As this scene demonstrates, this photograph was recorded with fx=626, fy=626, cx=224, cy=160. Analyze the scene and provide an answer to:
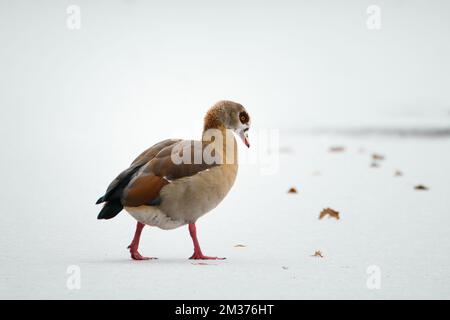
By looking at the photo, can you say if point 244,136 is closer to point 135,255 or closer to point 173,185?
point 173,185

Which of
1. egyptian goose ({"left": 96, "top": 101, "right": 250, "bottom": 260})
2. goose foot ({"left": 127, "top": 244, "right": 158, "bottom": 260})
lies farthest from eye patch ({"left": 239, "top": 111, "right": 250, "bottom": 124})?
goose foot ({"left": 127, "top": 244, "right": 158, "bottom": 260})

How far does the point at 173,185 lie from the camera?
4977mm

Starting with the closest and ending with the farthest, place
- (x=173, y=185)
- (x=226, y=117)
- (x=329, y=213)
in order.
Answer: (x=173, y=185)
(x=226, y=117)
(x=329, y=213)

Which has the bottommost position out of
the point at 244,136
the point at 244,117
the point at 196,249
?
the point at 196,249

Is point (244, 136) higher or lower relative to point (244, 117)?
lower

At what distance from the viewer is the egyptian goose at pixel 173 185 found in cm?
495

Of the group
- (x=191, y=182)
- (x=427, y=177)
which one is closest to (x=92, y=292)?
(x=191, y=182)

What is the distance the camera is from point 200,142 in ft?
17.6

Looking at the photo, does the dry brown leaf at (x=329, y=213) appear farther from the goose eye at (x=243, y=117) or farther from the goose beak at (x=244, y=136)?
the goose eye at (x=243, y=117)

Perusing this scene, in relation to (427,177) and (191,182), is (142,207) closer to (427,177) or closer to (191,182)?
(191,182)

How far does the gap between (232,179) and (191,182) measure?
427 mm

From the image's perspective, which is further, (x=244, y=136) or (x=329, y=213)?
(x=329, y=213)


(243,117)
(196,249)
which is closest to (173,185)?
(196,249)

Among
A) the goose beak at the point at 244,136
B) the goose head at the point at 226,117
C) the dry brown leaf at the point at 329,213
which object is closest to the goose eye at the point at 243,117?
the goose head at the point at 226,117
